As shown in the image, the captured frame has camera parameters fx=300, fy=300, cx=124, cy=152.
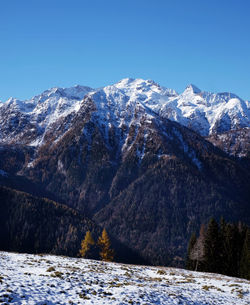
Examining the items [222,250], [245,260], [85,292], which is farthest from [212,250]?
[85,292]

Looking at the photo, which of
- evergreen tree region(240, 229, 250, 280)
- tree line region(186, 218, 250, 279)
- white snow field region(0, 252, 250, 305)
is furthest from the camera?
tree line region(186, 218, 250, 279)

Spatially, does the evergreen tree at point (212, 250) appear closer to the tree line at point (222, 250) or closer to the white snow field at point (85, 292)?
the tree line at point (222, 250)

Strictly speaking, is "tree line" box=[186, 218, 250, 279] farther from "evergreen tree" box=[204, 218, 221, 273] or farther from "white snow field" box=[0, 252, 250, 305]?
"white snow field" box=[0, 252, 250, 305]

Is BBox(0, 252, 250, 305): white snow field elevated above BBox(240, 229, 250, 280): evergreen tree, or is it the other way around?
BBox(240, 229, 250, 280): evergreen tree

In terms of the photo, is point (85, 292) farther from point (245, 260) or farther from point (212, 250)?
point (212, 250)

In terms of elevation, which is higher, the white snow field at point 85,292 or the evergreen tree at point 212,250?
the evergreen tree at point 212,250

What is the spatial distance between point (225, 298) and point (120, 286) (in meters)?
13.2

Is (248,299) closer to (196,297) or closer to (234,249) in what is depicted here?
(196,297)

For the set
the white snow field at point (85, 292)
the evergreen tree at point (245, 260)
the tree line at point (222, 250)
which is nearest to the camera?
the white snow field at point (85, 292)

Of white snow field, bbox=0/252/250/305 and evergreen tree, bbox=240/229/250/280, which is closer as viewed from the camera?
white snow field, bbox=0/252/250/305

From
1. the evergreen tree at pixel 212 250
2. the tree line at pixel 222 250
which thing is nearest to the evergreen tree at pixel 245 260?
the tree line at pixel 222 250

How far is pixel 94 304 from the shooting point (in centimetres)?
2544

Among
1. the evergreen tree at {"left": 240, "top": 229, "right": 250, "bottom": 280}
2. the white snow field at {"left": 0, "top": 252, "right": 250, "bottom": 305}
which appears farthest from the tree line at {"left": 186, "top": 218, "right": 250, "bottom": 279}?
the white snow field at {"left": 0, "top": 252, "right": 250, "bottom": 305}

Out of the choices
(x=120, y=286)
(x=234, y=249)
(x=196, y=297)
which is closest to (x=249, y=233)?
(x=234, y=249)
